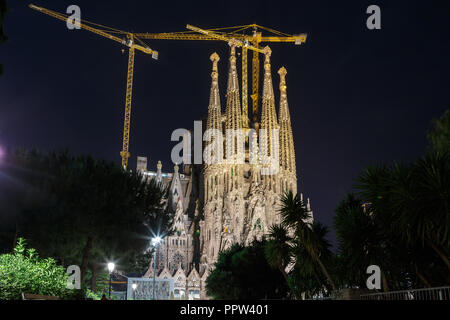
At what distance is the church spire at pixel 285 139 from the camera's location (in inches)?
3332

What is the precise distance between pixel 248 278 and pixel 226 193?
113 ft

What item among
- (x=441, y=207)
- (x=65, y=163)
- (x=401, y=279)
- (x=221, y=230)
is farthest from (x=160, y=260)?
(x=441, y=207)

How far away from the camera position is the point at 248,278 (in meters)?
41.6

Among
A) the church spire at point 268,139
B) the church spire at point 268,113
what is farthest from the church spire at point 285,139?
the church spire at point 268,113

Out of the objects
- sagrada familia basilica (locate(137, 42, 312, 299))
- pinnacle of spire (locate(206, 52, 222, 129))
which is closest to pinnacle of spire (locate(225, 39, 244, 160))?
sagrada familia basilica (locate(137, 42, 312, 299))

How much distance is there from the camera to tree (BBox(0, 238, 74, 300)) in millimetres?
17031

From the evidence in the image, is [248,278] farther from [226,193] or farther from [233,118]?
[233,118]

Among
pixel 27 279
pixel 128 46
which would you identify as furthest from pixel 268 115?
pixel 27 279

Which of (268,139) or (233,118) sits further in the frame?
(268,139)

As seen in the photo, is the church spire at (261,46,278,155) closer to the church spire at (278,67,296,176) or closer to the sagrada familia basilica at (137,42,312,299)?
the sagrada familia basilica at (137,42,312,299)

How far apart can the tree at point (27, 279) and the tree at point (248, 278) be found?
76.8 feet
